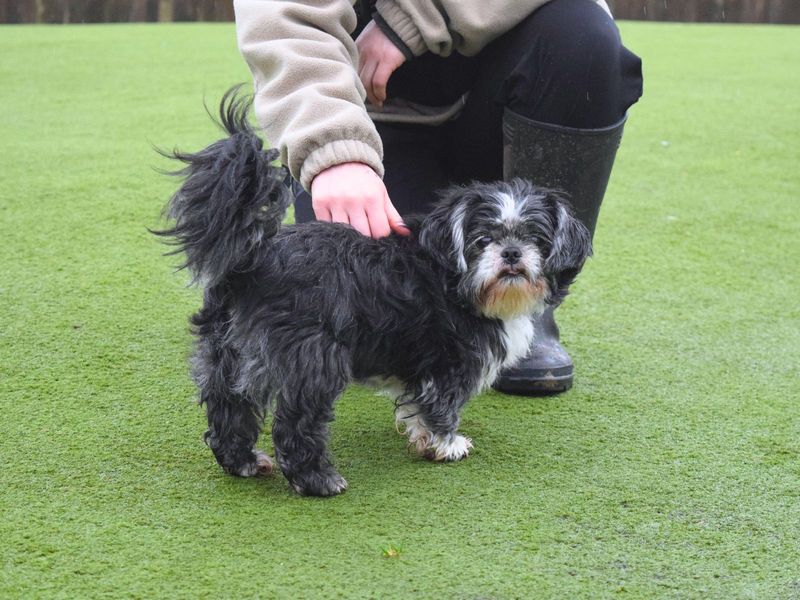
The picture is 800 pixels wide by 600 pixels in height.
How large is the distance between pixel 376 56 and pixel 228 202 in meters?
0.89

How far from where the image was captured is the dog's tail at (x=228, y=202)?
2.05 meters

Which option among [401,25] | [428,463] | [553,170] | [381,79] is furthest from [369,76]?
[428,463]

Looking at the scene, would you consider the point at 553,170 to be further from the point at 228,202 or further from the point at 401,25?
the point at 228,202

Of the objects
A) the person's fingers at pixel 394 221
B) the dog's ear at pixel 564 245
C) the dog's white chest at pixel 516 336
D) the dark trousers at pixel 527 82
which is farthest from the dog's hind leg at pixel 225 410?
the dark trousers at pixel 527 82

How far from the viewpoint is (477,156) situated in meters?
3.10

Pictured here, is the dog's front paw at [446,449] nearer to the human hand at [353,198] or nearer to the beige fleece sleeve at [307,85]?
the human hand at [353,198]

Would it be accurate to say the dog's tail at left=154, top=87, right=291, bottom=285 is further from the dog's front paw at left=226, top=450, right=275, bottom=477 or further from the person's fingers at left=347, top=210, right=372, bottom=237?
the dog's front paw at left=226, top=450, right=275, bottom=477

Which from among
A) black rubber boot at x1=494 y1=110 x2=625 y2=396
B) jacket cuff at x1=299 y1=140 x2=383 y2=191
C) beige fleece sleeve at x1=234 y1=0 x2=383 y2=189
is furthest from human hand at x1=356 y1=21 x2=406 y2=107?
jacket cuff at x1=299 y1=140 x2=383 y2=191

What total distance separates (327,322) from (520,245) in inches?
19.2

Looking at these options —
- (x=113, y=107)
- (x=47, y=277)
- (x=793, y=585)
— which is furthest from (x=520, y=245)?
(x=113, y=107)

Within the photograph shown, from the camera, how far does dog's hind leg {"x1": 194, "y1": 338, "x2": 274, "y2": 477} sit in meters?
2.24

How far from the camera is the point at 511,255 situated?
92.1 inches

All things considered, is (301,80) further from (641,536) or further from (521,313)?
(641,536)

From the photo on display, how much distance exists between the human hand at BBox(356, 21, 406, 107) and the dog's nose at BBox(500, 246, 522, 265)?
2.29ft
